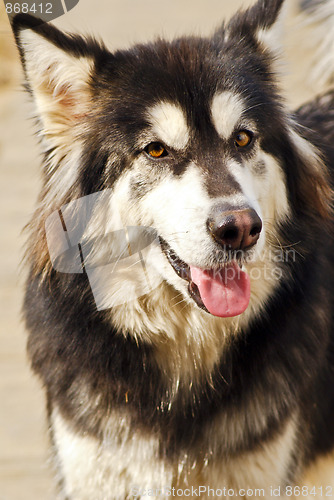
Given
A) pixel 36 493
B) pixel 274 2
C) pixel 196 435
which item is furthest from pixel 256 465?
pixel 274 2

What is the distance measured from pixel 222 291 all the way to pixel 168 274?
0.19m

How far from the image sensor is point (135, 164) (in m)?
2.01

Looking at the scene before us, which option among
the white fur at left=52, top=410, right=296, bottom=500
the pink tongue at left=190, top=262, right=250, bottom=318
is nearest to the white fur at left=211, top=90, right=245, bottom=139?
the pink tongue at left=190, top=262, right=250, bottom=318

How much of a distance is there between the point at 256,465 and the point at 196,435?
232 millimetres

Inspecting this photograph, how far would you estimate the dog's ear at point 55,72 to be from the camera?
1945mm

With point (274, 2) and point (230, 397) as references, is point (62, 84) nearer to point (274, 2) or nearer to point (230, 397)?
point (274, 2)

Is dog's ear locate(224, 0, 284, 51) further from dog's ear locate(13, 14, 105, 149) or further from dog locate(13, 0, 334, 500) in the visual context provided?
dog's ear locate(13, 14, 105, 149)

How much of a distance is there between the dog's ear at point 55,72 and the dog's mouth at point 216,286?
1.83 feet

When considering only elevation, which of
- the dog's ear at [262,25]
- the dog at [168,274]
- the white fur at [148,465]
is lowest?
the white fur at [148,465]

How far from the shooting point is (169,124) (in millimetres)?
1969

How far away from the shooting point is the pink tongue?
1941 millimetres

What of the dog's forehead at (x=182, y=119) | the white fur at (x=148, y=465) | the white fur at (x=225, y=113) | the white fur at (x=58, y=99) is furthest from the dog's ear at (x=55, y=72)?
the white fur at (x=148, y=465)

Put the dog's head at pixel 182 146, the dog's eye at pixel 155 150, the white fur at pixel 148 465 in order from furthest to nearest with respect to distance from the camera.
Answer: the white fur at pixel 148 465, the dog's eye at pixel 155 150, the dog's head at pixel 182 146

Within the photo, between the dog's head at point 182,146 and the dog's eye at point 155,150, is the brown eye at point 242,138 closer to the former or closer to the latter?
the dog's head at point 182,146
